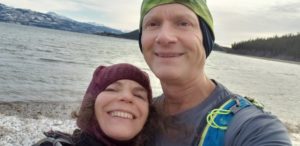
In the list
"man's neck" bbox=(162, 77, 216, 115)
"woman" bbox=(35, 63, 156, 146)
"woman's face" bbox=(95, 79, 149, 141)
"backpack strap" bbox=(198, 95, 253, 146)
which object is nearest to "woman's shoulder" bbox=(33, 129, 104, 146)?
"woman" bbox=(35, 63, 156, 146)

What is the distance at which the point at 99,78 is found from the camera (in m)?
3.46

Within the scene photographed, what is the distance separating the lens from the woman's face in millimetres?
3191

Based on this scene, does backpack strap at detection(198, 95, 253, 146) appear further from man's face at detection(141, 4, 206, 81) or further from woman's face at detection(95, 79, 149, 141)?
woman's face at detection(95, 79, 149, 141)

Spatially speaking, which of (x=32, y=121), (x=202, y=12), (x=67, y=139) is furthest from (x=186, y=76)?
(x=32, y=121)

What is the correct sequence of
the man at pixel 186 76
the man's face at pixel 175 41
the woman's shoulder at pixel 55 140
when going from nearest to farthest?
the man at pixel 186 76 → the woman's shoulder at pixel 55 140 → the man's face at pixel 175 41

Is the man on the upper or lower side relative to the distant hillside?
upper

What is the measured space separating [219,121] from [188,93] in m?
0.72

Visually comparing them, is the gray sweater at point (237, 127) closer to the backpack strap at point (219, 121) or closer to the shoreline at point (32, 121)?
the backpack strap at point (219, 121)

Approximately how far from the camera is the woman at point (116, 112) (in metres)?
3.19

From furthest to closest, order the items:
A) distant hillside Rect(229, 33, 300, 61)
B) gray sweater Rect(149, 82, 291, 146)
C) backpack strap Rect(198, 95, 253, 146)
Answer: distant hillside Rect(229, 33, 300, 61) < backpack strap Rect(198, 95, 253, 146) < gray sweater Rect(149, 82, 291, 146)

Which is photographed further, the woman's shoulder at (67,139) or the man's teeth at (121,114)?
the man's teeth at (121,114)

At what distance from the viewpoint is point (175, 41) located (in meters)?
3.11

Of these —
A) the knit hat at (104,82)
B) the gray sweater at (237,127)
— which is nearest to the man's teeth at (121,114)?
the knit hat at (104,82)

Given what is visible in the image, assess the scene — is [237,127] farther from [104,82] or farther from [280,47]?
[280,47]
